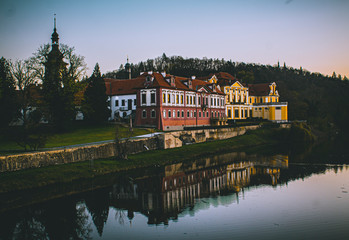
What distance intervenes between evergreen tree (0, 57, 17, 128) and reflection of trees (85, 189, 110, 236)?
961 inches

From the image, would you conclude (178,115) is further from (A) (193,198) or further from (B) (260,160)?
(A) (193,198)

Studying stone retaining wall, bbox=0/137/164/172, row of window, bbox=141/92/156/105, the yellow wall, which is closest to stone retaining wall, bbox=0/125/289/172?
stone retaining wall, bbox=0/137/164/172

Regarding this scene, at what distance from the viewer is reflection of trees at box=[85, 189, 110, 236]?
15521 mm

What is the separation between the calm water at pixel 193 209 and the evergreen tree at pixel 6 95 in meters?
22.2

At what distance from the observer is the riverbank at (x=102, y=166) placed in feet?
66.1

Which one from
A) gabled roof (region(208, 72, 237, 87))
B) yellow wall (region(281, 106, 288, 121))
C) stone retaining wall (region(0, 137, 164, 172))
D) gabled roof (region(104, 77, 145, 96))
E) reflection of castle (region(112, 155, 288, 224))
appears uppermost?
gabled roof (region(208, 72, 237, 87))

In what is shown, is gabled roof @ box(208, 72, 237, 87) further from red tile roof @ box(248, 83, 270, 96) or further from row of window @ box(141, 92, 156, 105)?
row of window @ box(141, 92, 156, 105)

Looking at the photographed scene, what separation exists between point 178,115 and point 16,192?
3328 centimetres

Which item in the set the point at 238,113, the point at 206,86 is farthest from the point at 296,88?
the point at 206,86

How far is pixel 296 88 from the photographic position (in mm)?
107375

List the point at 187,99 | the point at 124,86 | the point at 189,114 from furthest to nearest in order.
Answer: the point at 124,86 → the point at 189,114 → the point at 187,99

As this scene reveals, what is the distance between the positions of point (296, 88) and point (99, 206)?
102 metres

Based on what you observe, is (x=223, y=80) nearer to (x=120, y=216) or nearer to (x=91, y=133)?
(x=91, y=133)

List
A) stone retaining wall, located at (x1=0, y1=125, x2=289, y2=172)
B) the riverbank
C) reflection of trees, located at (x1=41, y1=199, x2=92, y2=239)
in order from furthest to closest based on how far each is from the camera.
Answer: stone retaining wall, located at (x1=0, y1=125, x2=289, y2=172) < the riverbank < reflection of trees, located at (x1=41, y1=199, x2=92, y2=239)
